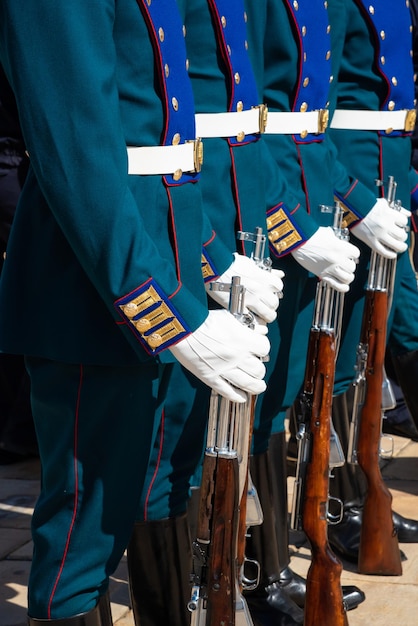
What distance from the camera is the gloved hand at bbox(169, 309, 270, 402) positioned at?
1.91m

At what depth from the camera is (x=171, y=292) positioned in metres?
1.89

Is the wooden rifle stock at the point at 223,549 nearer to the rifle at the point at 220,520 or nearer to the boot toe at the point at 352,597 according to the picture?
the rifle at the point at 220,520

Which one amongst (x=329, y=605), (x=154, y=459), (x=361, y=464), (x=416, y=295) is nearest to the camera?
(x=154, y=459)

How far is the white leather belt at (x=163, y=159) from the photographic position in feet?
6.57

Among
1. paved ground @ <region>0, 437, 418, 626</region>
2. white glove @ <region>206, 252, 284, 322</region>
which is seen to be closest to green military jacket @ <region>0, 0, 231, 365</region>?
white glove @ <region>206, 252, 284, 322</region>

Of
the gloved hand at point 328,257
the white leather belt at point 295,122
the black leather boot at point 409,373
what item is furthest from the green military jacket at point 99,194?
the black leather boot at point 409,373

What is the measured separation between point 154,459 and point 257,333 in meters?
0.42

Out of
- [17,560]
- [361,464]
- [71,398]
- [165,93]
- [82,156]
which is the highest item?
[165,93]

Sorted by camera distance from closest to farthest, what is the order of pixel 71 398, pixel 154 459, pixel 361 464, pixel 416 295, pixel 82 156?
pixel 82 156
pixel 71 398
pixel 154 459
pixel 361 464
pixel 416 295

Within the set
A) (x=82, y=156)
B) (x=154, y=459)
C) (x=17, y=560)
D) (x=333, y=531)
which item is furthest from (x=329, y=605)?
(x=82, y=156)

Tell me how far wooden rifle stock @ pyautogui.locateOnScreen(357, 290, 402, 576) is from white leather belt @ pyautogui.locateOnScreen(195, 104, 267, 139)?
2.89ft

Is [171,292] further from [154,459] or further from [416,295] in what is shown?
[416,295]

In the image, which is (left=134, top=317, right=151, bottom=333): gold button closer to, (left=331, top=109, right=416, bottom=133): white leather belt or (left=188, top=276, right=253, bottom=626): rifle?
(left=188, top=276, right=253, bottom=626): rifle

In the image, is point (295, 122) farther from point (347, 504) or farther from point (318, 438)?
point (347, 504)
